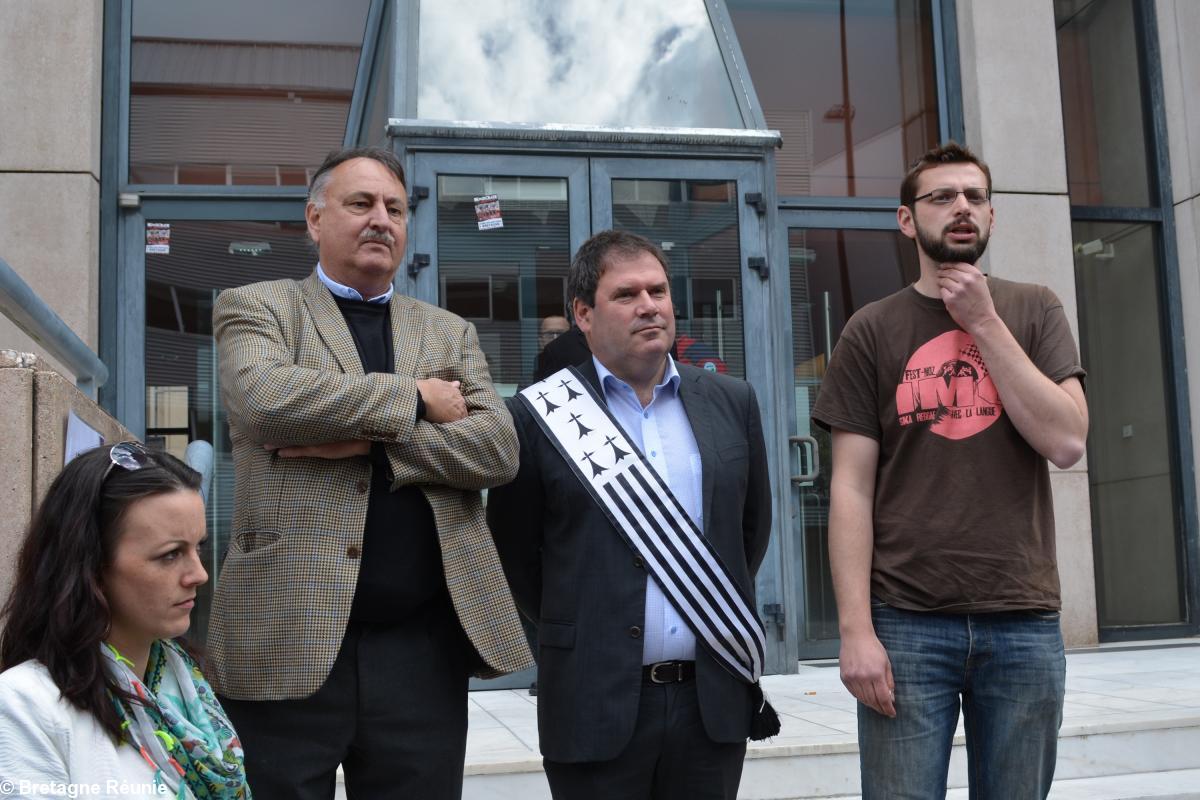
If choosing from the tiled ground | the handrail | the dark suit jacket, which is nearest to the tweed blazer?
the dark suit jacket

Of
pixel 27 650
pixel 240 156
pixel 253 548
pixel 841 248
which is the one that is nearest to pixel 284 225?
pixel 240 156

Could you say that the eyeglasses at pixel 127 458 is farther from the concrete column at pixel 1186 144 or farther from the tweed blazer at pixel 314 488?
the concrete column at pixel 1186 144

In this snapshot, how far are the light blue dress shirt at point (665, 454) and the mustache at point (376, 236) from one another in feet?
1.87

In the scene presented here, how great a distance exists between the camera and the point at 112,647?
2.27 meters

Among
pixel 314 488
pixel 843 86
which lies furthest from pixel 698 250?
pixel 314 488

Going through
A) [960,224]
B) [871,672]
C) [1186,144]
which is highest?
[1186,144]

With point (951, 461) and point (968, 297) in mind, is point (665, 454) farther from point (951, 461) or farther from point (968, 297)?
point (968, 297)

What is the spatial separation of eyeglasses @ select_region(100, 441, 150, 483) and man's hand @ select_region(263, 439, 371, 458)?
1.26 feet

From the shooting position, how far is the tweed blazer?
8.64 ft

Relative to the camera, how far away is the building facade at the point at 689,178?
7.13 metres

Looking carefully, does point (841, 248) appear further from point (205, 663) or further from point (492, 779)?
point (205, 663)

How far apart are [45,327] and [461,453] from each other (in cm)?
124

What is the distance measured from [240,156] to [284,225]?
515 millimetres

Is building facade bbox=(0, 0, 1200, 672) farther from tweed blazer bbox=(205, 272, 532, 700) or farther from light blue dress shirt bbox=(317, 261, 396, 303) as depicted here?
tweed blazer bbox=(205, 272, 532, 700)
